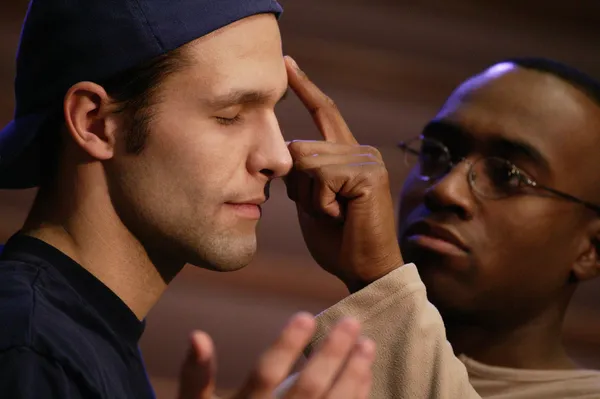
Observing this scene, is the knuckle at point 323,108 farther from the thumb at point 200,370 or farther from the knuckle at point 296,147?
the thumb at point 200,370

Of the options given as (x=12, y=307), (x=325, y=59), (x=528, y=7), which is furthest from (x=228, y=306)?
(x=12, y=307)

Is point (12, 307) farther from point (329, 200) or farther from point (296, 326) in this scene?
point (329, 200)

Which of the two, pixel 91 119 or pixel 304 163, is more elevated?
pixel 91 119

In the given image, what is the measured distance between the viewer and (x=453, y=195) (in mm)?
1856

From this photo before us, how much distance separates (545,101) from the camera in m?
1.94

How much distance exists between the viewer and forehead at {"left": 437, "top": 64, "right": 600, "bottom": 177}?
191 centimetres

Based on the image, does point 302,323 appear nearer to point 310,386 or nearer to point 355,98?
point 310,386

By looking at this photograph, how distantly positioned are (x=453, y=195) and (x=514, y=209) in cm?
14

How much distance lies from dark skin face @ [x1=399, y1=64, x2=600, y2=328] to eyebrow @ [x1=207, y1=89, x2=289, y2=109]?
0.64 metres

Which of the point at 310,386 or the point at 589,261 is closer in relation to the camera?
the point at 310,386

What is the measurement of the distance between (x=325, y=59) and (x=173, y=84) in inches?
57.4

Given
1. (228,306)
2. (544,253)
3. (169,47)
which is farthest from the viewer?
(228,306)

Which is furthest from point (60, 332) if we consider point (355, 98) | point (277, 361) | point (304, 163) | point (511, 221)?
point (355, 98)

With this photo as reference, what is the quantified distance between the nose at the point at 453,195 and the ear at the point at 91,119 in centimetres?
81
